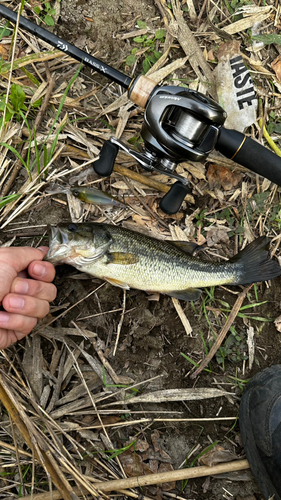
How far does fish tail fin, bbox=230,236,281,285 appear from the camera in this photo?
3.71 meters

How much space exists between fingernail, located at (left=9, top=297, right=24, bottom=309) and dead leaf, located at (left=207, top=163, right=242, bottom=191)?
7.69 feet

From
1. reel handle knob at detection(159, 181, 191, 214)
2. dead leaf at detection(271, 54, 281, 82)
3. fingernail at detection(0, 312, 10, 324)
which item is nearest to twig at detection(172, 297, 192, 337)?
reel handle knob at detection(159, 181, 191, 214)

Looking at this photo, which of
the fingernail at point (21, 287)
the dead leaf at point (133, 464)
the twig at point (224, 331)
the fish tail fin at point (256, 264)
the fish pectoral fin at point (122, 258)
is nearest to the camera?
the fingernail at point (21, 287)

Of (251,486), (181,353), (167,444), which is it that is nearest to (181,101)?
(181,353)

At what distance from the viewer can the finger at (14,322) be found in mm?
2949

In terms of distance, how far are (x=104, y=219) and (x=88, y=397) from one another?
1817mm

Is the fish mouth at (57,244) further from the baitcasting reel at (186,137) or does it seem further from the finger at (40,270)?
the baitcasting reel at (186,137)

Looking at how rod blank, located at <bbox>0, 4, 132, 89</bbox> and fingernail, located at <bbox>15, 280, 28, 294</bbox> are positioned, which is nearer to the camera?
fingernail, located at <bbox>15, 280, 28, 294</bbox>

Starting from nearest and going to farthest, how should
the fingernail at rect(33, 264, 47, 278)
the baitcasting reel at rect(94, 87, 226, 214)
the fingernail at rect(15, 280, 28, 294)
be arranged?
1. the baitcasting reel at rect(94, 87, 226, 214)
2. the fingernail at rect(15, 280, 28, 294)
3. the fingernail at rect(33, 264, 47, 278)

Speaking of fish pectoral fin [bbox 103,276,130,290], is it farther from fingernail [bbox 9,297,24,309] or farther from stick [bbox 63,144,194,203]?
stick [bbox 63,144,194,203]

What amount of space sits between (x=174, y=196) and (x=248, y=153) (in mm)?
781

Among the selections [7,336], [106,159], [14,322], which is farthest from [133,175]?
[7,336]

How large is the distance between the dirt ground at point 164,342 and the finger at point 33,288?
489 mm

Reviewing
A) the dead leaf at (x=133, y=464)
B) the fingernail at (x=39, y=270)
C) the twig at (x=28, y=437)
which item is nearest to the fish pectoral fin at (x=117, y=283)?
the fingernail at (x=39, y=270)
